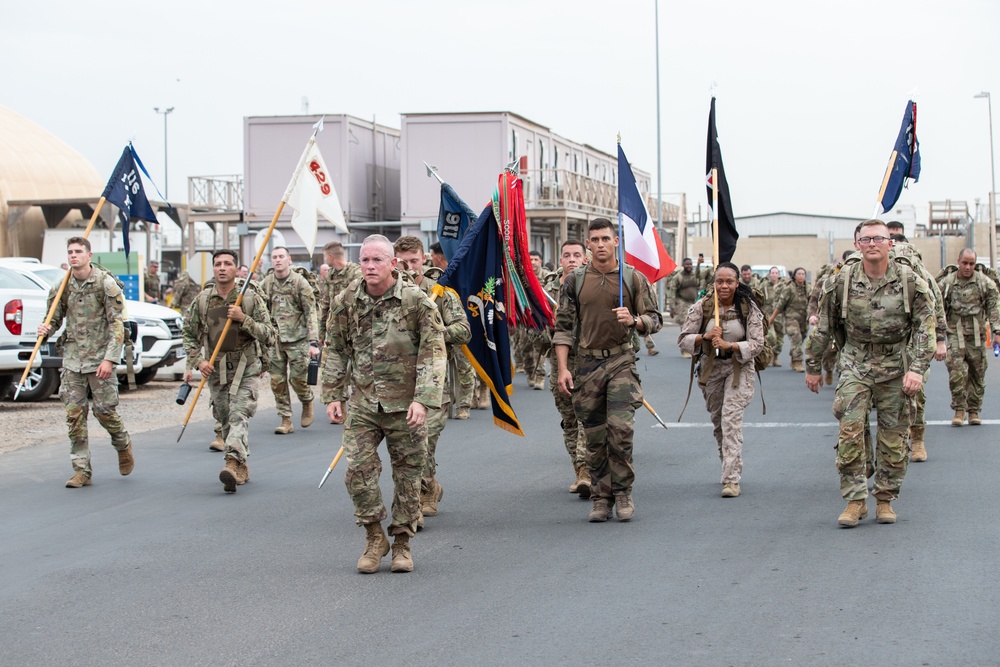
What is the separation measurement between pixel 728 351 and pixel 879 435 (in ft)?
5.16

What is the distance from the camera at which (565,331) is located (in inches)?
349

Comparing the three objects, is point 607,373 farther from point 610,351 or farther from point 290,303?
point 290,303

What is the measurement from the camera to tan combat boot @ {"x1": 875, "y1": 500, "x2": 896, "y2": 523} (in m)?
8.20

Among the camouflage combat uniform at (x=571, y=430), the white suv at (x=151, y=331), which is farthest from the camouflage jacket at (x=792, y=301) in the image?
the camouflage combat uniform at (x=571, y=430)

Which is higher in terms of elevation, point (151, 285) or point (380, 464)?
point (151, 285)

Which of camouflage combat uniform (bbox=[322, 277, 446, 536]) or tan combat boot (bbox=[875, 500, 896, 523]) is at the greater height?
camouflage combat uniform (bbox=[322, 277, 446, 536])

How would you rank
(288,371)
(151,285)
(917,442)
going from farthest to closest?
1. (151,285)
2. (288,371)
3. (917,442)

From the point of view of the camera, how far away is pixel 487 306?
9.26 metres

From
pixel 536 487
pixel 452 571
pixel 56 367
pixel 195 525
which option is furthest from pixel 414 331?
pixel 56 367

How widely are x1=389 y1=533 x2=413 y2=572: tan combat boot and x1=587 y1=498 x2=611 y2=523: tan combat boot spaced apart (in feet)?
5.74

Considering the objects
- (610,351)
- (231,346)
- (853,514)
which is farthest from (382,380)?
(231,346)

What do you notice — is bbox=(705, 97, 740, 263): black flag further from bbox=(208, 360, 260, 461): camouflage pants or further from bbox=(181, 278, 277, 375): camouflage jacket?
bbox=(208, 360, 260, 461): camouflage pants

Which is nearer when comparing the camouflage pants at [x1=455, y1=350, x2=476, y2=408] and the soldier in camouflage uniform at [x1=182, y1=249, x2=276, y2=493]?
the soldier in camouflage uniform at [x1=182, y1=249, x2=276, y2=493]

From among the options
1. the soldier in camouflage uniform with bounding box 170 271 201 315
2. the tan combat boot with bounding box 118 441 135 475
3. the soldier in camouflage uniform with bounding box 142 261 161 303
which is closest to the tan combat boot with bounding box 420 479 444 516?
the tan combat boot with bounding box 118 441 135 475
